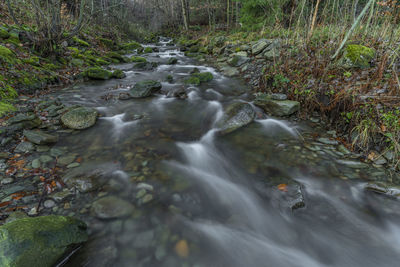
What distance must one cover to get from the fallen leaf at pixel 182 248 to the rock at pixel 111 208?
2.21 ft

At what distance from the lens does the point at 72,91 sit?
5246 mm

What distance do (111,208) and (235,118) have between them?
9.26 ft

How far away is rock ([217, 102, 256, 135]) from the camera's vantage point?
12.8ft

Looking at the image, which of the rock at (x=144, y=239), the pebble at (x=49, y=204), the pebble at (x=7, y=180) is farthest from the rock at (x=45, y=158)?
the rock at (x=144, y=239)

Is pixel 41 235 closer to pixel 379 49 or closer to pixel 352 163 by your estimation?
pixel 352 163

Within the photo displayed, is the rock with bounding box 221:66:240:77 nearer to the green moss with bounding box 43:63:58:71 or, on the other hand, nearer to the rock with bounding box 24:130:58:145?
the green moss with bounding box 43:63:58:71

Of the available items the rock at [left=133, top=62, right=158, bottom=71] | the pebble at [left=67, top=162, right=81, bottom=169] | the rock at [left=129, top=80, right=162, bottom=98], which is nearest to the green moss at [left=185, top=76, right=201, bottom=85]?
the rock at [left=129, top=80, right=162, bottom=98]

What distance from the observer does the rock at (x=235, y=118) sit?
3.89 metres

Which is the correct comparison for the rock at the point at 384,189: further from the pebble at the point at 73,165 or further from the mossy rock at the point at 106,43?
the mossy rock at the point at 106,43

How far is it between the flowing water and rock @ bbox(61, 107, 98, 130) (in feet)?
0.67

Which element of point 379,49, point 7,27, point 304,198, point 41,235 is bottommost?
point 304,198

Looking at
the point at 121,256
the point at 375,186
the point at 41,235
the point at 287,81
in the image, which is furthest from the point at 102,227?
the point at 287,81

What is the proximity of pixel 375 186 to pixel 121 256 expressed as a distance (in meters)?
3.10

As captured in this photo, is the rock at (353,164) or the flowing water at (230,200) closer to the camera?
the flowing water at (230,200)
